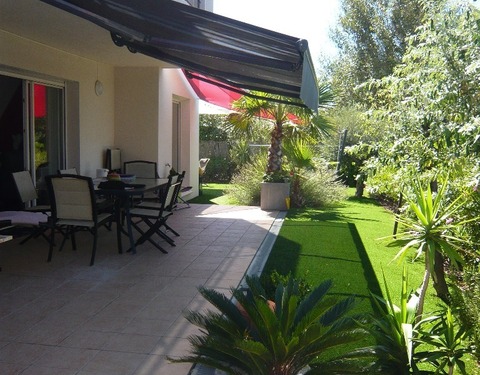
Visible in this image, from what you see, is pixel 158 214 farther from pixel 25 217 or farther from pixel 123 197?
pixel 25 217

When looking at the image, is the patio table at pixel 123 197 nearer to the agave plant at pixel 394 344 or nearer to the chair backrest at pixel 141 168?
the chair backrest at pixel 141 168

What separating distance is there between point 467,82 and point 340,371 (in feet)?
11.6

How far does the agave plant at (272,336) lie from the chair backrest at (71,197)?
4.14 m

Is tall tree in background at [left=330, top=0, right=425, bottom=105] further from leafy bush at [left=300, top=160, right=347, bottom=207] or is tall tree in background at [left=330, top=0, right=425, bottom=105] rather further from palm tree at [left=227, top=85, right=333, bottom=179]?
palm tree at [left=227, top=85, right=333, bottom=179]

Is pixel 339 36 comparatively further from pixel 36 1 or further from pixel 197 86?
pixel 36 1

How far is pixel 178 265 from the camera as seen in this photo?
760 cm

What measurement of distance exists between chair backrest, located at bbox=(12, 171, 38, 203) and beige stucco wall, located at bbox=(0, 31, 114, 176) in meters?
1.86

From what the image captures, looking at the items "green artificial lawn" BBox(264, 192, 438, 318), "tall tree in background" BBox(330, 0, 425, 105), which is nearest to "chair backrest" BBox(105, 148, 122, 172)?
"green artificial lawn" BBox(264, 192, 438, 318)

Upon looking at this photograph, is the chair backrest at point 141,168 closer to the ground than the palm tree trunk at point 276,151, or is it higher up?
closer to the ground

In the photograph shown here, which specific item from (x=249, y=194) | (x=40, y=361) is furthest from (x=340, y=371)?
(x=249, y=194)

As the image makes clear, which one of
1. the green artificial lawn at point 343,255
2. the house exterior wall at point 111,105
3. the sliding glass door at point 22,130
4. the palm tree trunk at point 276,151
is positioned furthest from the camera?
the palm tree trunk at point 276,151

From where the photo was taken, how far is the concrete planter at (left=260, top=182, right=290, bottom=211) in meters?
13.9

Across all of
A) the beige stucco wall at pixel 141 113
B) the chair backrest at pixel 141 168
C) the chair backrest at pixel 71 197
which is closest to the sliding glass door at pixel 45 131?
the chair backrest at pixel 141 168

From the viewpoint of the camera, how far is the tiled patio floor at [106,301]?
14.6 feet
